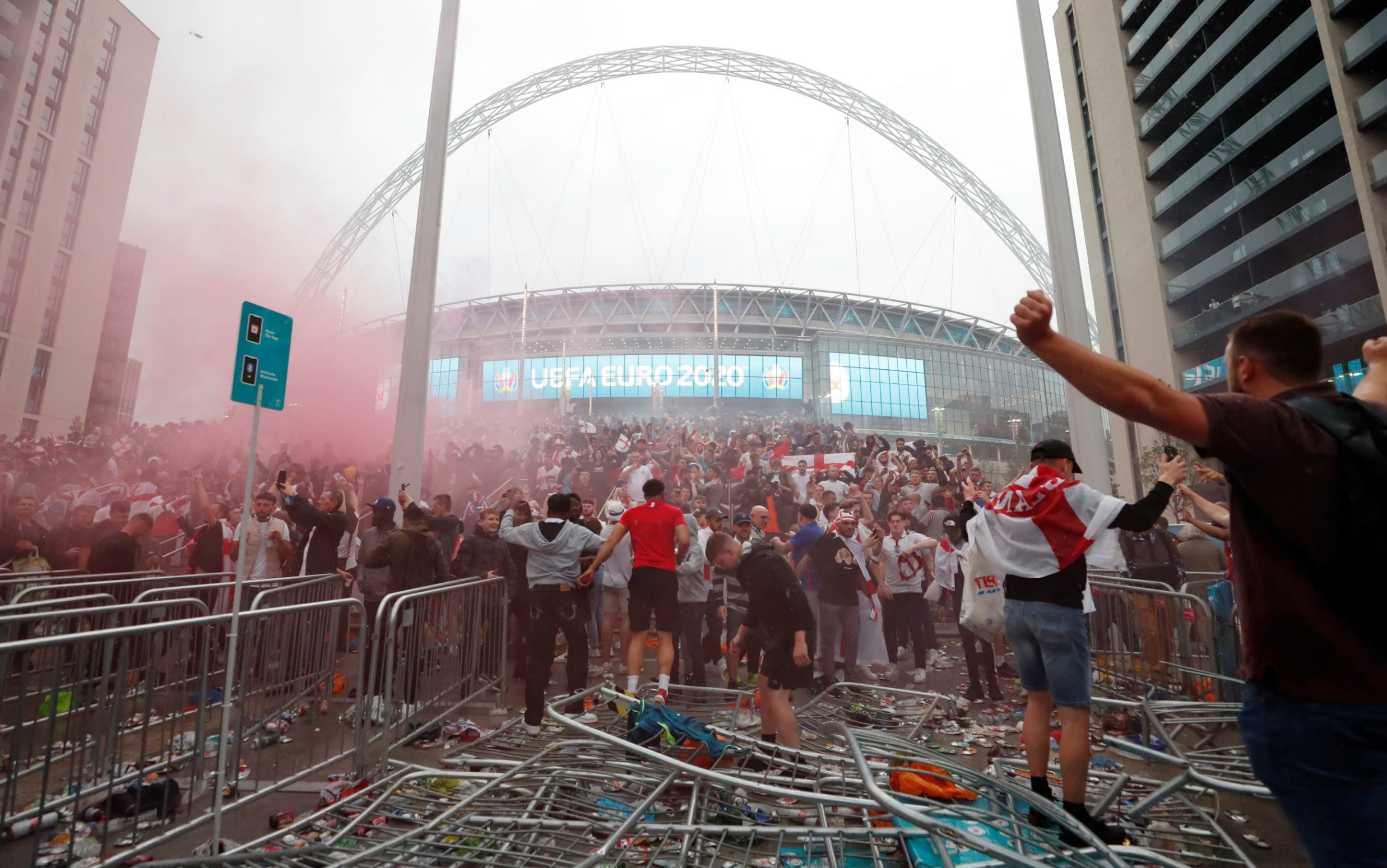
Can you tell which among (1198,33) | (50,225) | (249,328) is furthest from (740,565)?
(1198,33)

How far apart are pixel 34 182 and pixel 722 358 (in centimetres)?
3474

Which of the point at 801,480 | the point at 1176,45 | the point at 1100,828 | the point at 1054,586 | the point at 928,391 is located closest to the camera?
the point at 1100,828

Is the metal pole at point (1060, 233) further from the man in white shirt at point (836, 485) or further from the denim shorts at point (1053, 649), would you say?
the denim shorts at point (1053, 649)

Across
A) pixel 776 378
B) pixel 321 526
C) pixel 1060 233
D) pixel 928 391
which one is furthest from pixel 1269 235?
pixel 321 526

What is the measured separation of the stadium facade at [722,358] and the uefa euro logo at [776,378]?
0.09 m

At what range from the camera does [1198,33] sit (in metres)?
32.2

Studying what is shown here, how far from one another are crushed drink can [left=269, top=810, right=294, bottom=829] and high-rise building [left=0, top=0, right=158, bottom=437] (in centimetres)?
3180

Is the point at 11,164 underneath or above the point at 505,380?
above

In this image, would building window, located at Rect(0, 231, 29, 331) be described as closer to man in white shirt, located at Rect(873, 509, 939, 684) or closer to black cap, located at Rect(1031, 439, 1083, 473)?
man in white shirt, located at Rect(873, 509, 939, 684)

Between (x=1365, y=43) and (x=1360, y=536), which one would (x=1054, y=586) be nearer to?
(x=1360, y=536)

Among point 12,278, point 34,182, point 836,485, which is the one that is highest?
point 34,182

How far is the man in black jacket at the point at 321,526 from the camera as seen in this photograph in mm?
6789

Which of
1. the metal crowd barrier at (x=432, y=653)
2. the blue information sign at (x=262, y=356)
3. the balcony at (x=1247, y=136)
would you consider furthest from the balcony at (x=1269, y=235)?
the blue information sign at (x=262, y=356)

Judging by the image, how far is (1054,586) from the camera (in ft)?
11.2
